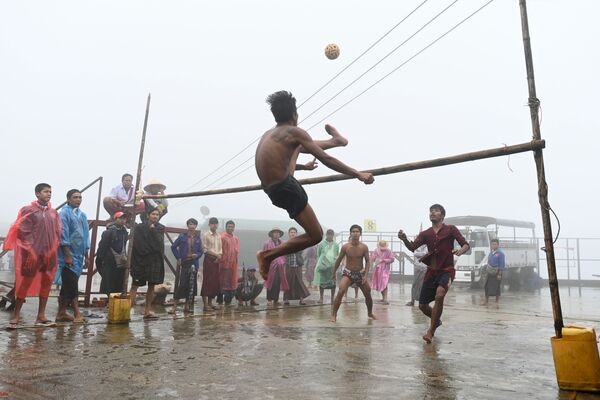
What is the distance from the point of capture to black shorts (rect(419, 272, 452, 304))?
Answer: 21.0 ft

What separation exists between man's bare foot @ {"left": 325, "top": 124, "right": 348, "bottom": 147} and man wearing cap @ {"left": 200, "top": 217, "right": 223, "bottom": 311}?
5.55m

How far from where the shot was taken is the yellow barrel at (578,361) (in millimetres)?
3822

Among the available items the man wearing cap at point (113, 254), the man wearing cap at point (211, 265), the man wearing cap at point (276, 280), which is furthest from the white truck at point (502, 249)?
the man wearing cap at point (113, 254)

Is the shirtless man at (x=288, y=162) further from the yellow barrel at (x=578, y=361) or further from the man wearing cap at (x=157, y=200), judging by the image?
the man wearing cap at (x=157, y=200)

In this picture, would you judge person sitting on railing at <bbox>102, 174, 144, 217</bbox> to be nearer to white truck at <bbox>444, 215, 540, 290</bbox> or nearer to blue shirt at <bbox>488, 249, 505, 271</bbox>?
blue shirt at <bbox>488, 249, 505, 271</bbox>

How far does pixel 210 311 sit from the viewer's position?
9.48 metres

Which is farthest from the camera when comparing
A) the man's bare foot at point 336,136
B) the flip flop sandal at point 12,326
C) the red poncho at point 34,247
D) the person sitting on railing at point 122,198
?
the person sitting on railing at point 122,198

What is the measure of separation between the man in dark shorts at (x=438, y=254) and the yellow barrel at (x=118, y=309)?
4.29 m

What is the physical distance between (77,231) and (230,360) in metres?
4.12

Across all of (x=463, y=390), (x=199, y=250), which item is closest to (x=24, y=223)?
(x=199, y=250)

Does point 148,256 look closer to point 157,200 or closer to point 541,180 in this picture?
point 157,200

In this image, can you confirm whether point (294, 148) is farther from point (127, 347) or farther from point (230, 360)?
point (127, 347)

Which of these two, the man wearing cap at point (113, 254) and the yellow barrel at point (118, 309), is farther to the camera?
the man wearing cap at point (113, 254)

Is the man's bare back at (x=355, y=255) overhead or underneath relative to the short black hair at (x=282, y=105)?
underneath
